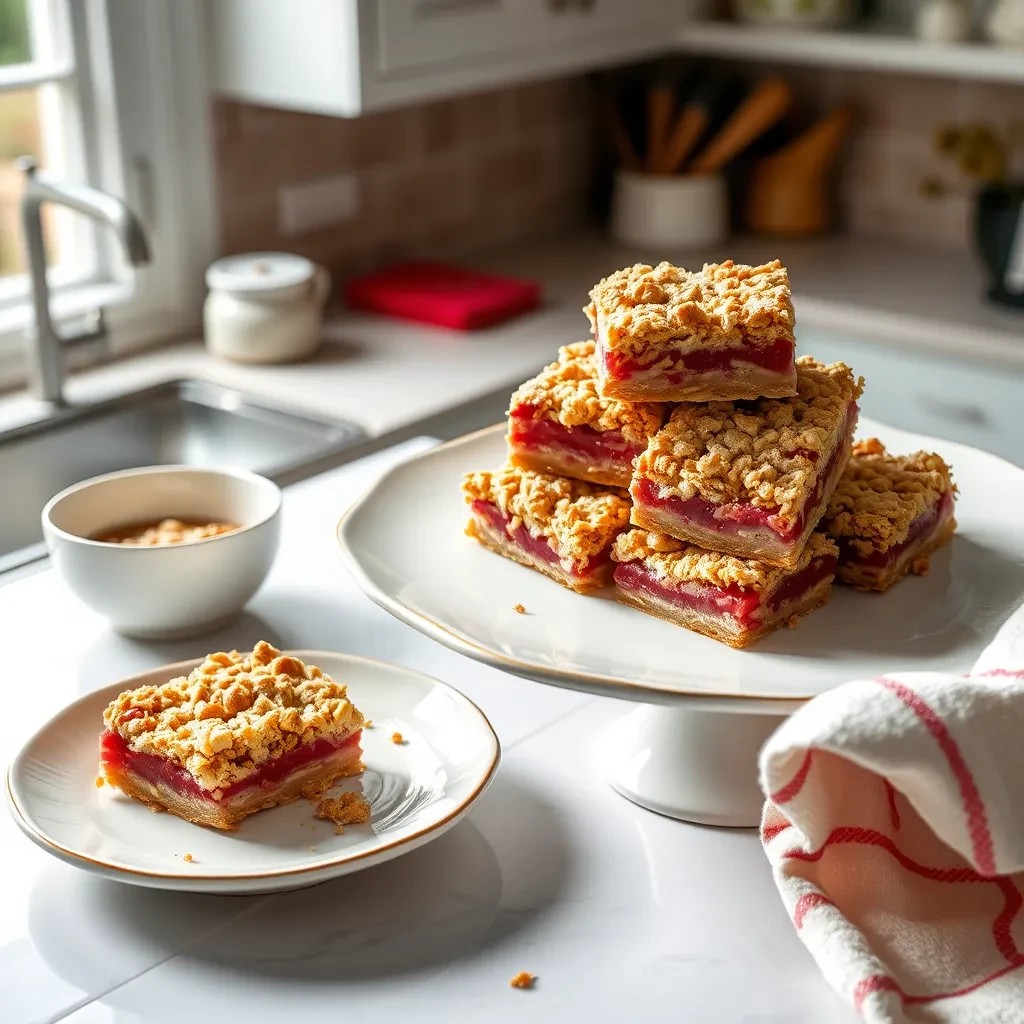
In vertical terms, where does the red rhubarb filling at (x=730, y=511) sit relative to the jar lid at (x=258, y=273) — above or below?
above

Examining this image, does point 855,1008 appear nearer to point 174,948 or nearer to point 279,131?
point 174,948

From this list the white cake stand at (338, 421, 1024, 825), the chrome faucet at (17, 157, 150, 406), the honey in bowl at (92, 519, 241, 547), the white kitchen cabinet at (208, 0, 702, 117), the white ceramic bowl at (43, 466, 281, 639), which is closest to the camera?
the white cake stand at (338, 421, 1024, 825)

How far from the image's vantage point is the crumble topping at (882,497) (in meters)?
1.06

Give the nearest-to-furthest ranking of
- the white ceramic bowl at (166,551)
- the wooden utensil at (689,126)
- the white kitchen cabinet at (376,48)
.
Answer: the white ceramic bowl at (166,551)
the white kitchen cabinet at (376,48)
the wooden utensil at (689,126)

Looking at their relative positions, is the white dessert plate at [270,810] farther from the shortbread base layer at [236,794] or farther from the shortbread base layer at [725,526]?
the shortbread base layer at [725,526]

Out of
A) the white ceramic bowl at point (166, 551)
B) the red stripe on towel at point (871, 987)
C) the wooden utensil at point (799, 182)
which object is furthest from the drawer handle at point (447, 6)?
the red stripe on towel at point (871, 987)

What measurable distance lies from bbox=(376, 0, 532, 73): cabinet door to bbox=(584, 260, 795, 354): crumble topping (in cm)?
99

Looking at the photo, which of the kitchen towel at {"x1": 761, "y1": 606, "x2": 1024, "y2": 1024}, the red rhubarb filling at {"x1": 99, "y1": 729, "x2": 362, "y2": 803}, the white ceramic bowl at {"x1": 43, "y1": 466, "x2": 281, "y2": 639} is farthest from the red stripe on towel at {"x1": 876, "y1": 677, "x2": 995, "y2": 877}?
the white ceramic bowl at {"x1": 43, "y1": 466, "x2": 281, "y2": 639}

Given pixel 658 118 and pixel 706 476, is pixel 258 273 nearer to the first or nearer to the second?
pixel 658 118

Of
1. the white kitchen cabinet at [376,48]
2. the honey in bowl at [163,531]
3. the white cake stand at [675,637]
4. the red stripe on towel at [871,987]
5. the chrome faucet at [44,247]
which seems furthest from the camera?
the white kitchen cabinet at [376,48]

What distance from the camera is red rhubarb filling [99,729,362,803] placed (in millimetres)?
989

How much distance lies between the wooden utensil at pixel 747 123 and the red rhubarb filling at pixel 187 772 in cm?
187

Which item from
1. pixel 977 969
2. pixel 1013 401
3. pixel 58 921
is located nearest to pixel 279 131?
pixel 1013 401

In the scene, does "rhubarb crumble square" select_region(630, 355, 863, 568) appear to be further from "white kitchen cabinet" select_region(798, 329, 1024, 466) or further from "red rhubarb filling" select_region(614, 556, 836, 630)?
"white kitchen cabinet" select_region(798, 329, 1024, 466)
